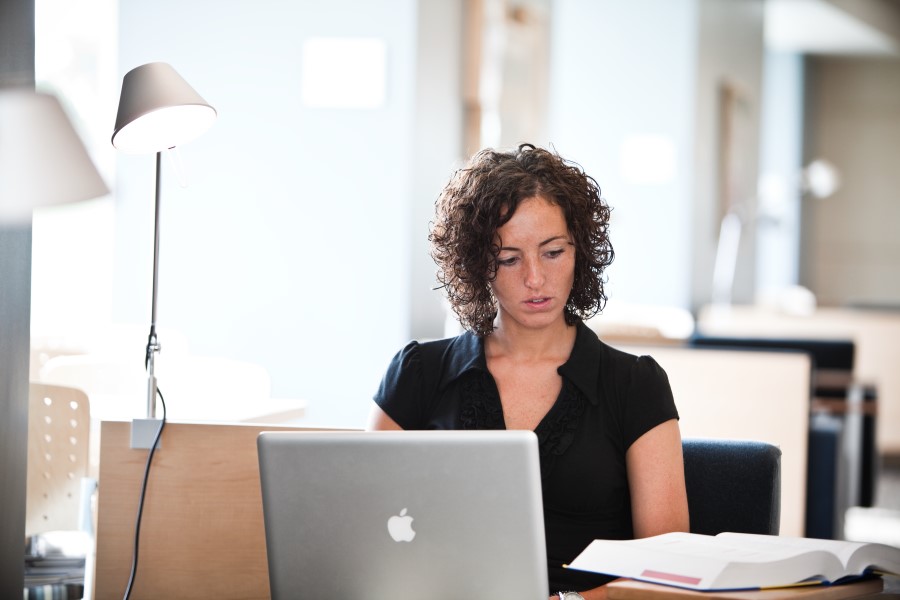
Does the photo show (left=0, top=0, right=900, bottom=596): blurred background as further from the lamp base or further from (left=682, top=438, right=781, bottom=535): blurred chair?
(left=682, top=438, right=781, bottom=535): blurred chair

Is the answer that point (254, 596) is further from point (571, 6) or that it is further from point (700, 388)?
point (571, 6)

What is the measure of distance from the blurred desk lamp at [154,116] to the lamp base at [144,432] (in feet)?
0.14

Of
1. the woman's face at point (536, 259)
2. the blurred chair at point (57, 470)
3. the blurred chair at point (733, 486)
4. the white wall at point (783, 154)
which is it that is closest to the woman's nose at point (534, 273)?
the woman's face at point (536, 259)

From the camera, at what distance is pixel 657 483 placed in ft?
5.97

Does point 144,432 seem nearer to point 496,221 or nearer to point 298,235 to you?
point 496,221

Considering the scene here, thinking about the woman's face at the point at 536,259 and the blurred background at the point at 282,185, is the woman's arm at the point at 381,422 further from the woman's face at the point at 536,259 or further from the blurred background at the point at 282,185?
the blurred background at the point at 282,185

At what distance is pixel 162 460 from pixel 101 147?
1.85m

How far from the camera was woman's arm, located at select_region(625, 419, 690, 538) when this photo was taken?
1.81 meters

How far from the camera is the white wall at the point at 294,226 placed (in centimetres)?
363

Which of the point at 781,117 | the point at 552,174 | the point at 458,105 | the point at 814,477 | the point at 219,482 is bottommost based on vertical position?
the point at 814,477

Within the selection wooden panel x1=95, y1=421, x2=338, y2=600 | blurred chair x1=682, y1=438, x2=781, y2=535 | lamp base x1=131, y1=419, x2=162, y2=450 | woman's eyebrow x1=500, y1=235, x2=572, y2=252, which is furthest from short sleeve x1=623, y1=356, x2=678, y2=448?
lamp base x1=131, y1=419, x2=162, y2=450

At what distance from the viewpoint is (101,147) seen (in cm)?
355

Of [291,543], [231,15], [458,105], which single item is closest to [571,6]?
[458,105]

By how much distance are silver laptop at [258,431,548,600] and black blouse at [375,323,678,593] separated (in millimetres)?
482
